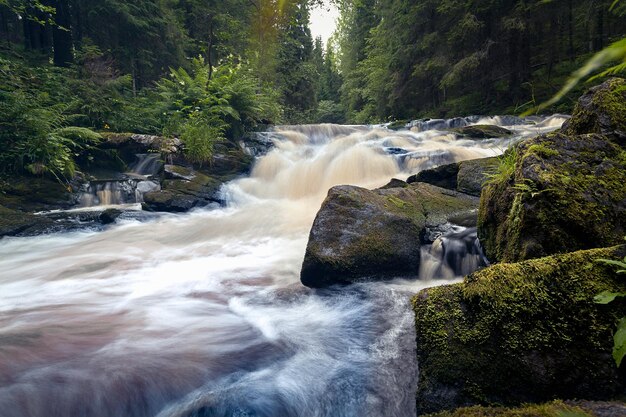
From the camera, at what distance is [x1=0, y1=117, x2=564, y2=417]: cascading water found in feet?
9.23

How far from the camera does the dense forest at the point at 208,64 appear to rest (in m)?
10.1

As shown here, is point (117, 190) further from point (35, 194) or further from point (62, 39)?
point (62, 39)

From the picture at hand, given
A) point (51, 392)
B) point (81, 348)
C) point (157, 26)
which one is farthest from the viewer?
point (157, 26)

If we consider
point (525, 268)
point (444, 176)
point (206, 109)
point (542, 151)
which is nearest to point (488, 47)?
point (444, 176)

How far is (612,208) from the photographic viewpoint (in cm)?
291

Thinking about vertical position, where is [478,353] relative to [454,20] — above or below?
below

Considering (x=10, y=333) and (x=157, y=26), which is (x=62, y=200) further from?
(x=157, y=26)

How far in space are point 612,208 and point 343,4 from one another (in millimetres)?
9528

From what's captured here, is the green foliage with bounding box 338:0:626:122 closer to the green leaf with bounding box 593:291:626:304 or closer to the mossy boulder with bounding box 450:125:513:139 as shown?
the mossy boulder with bounding box 450:125:513:139

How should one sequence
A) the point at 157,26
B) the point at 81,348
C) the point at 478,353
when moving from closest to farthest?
the point at 478,353
the point at 81,348
the point at 157,26

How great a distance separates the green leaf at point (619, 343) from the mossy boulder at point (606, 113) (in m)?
2.66

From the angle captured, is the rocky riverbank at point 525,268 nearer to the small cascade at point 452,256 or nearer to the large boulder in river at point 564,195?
the large boulder in river at point 564,195

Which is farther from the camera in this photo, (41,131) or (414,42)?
(414,42)

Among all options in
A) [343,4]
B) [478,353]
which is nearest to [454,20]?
[343,4]
